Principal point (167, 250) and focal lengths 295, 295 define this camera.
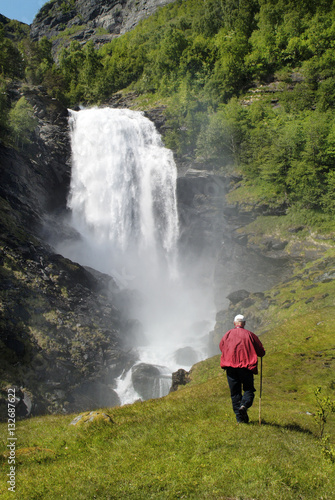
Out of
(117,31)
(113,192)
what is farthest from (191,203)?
(117,31)

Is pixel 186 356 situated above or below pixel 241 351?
below

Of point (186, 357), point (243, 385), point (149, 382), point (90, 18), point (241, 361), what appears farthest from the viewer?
point (90, 18)

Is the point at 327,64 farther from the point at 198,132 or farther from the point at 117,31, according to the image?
the point at 117,31

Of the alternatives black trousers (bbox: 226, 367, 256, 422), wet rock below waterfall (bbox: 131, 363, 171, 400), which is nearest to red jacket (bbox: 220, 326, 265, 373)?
black trousers (bbox: 226, 367, 256, 422)

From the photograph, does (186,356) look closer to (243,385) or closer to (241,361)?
(243,385)

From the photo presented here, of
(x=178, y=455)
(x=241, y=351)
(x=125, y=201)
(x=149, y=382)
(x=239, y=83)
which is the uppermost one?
(x=239, y=83)

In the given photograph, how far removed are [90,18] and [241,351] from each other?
517 ft

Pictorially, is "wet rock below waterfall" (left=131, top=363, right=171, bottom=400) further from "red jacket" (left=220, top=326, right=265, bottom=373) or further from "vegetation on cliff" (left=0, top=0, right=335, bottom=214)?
"vegetation on cliff" (left=0, top=0, right=335, bottom=214)

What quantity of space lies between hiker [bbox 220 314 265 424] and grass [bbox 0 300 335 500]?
2.40 feet

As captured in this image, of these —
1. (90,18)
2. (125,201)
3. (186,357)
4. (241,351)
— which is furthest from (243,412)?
(90,18)

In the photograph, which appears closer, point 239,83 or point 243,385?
point 243,385

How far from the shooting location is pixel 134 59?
8269 cm

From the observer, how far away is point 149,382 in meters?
27.4

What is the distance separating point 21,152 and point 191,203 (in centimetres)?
2690
